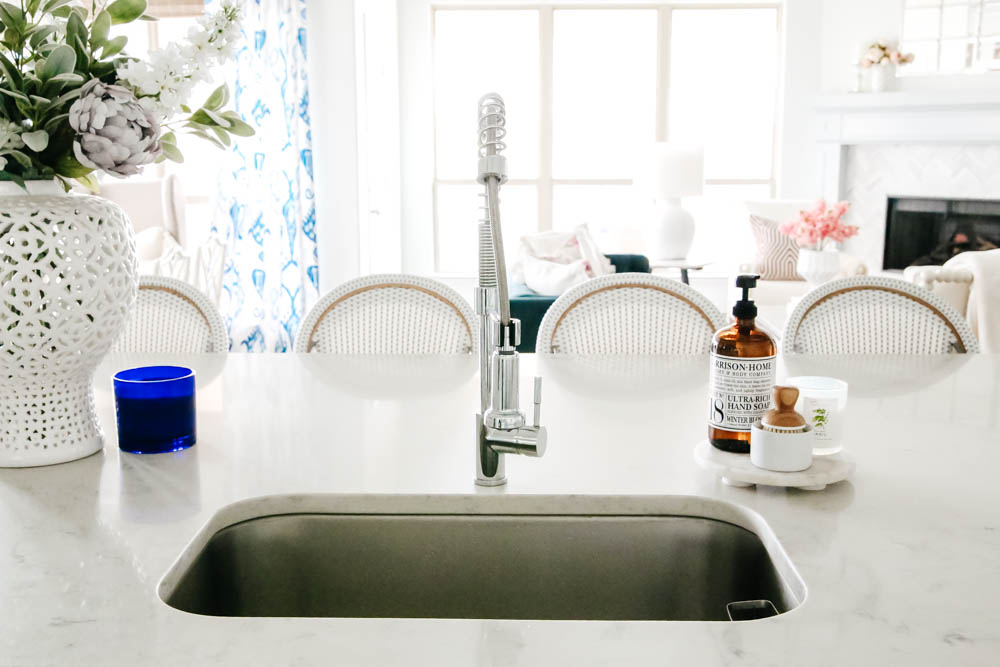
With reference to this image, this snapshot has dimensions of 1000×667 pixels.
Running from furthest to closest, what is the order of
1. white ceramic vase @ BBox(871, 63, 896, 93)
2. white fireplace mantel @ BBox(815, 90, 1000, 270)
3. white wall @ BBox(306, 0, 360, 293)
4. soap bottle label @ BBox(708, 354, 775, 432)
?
white ceramic vase @ BBox(871, 63, 896, 93) < white fireplace mantel @ BBox(815, 90, 1000, 270) < white wall @ BBox(306, 0, 360, 293) < soap bottle label @ BBox(708, 354, 775, 432)

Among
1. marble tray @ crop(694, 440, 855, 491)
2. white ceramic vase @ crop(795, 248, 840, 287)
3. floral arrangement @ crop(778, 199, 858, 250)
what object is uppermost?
floral arrangement @ crop(778, 199, 858, 250)

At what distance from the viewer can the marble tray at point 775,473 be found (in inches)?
40.0

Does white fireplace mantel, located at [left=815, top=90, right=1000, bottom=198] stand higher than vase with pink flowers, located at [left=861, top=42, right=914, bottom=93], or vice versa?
vase with pink flowers, located at [left=861, top=42, right=914, bottom=93]

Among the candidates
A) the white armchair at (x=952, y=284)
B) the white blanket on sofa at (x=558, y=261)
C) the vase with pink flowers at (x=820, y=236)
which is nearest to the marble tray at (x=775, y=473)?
the white blanket on sofa at (x=558, y=261)

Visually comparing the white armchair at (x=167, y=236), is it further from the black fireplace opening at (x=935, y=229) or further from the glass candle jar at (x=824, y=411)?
the black fireplace opening at (x=935, y=229)

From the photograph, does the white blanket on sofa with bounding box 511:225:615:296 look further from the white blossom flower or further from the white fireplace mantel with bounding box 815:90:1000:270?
the white fireplace mantel with bounding box 815:90:1000:270

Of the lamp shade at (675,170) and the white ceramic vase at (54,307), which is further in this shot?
the lamp shade at (675,170)

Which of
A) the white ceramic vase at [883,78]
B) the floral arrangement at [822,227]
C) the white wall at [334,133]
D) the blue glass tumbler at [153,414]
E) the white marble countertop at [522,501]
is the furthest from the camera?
the white ceramic vase at [883,78]

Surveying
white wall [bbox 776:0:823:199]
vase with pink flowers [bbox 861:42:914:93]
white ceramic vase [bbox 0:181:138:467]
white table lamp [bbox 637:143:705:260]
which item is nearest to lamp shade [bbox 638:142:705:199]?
white table lamp [bbox 637:143:705:260]

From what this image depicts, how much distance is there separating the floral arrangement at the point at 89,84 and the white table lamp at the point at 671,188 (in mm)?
4908

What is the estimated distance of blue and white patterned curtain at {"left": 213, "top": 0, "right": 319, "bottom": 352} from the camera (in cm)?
474

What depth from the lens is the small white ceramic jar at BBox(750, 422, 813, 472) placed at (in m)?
1.02

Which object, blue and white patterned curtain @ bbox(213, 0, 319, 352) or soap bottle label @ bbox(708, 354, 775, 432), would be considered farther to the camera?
blue and white patterned curtain @ bbox(213, 0, 319, 352)

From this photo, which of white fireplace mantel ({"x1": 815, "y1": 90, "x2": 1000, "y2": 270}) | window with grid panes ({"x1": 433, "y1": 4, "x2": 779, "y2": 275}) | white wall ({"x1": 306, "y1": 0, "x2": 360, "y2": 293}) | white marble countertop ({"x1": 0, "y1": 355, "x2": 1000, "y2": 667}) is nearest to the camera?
white marble countertop ({"x1": 0, "y1": 355, "x2": 1000, "y2": 667})
